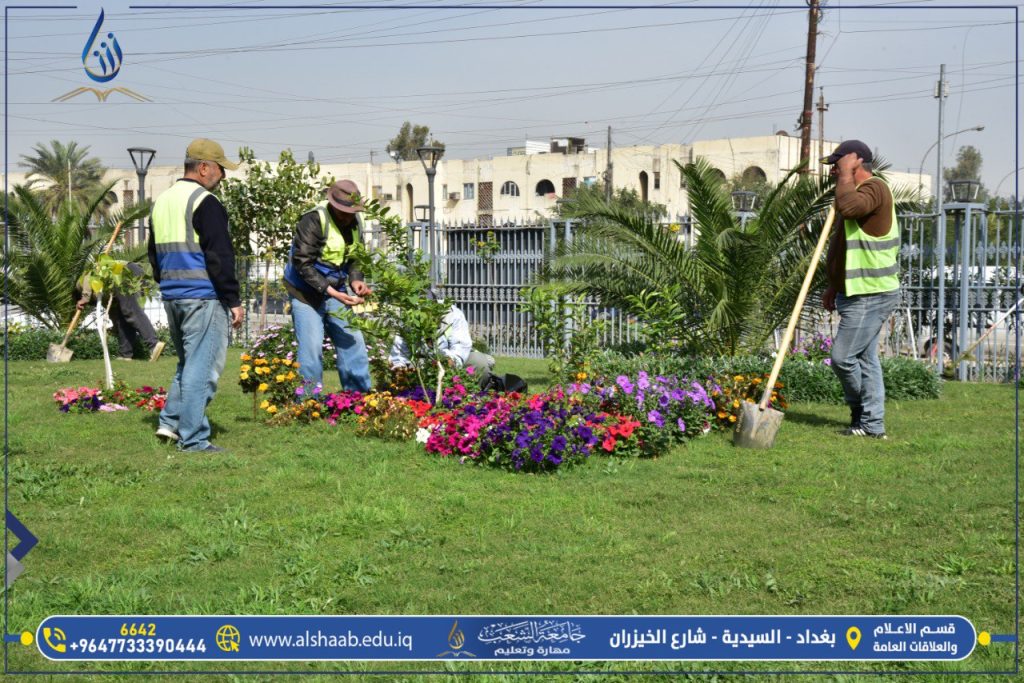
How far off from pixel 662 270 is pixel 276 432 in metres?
4.51

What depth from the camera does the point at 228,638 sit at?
Answer: 11.4 ft

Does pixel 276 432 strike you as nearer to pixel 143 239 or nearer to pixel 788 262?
pixel 788 262

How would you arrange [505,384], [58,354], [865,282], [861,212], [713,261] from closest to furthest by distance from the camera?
1. [861,212]
2. [865,282]
3. [505,384]
4. [713,261]
5. [58,354]

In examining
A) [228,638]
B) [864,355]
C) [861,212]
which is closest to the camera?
[228,638]

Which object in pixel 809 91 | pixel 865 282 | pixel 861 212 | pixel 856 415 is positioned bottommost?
pixel 856 415

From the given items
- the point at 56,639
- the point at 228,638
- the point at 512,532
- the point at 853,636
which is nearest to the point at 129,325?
the point at 512,532

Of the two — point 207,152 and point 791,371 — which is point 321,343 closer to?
point 207,152

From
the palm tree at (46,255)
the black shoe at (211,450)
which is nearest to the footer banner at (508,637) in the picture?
the black shoe at (211,450)

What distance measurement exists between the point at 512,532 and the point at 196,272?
128 inches

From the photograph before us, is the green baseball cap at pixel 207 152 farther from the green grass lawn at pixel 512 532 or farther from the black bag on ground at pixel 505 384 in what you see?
the black bag on ground at pixel 505 384

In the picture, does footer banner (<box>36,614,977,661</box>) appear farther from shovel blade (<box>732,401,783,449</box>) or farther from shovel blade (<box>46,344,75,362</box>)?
shovel blade (<box>46,344,75,362</box>)

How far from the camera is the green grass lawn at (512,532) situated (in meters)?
4.08

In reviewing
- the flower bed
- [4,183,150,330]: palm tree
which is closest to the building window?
[4,183,150,330]: palm tree

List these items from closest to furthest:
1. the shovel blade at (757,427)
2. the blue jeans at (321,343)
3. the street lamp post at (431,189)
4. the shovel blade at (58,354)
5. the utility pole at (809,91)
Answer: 1. the shovel blade at (757,427)
2. the blue jeans at (321,343)
3. the shovel blade at (58,354)
4. the street lamp post at (431,189)
5. the utility pole at (809,91)
